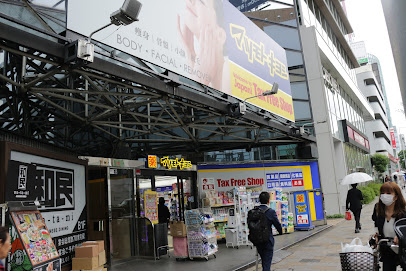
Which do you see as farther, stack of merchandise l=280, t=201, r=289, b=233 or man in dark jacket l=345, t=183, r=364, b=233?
stack of merchandise l=280, t=201, r=289, b=233

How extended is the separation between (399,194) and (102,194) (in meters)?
6.80

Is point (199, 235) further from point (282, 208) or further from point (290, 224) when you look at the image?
point (290, 224)

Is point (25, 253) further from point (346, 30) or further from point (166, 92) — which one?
point (346, 30)

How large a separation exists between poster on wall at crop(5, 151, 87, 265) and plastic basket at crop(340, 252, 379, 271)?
4466 millimetres

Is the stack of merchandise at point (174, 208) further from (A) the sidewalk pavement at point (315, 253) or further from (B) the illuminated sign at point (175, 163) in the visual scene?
(A) the sidewalk pavement at point (315, 253)

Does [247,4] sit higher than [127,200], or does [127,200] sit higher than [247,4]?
[247,4]

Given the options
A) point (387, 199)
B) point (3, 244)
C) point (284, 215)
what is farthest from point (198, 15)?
point (284, 215)

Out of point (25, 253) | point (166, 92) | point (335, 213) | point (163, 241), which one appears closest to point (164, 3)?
point (166, 92)

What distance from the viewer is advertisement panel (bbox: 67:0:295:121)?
5957mm

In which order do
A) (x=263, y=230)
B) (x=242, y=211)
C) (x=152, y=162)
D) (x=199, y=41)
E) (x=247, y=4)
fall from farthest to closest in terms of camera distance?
(x=247, y=4) < (x=242, y=211) < (x=152, y=162) < (x=199, y=41) < (x=263, y=230)

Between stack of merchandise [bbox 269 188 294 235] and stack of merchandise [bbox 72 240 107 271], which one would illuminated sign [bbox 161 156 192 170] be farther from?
stack of merchandise [bbox 72 240 107 271]

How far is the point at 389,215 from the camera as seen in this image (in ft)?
13.2

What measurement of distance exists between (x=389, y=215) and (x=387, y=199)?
202mm

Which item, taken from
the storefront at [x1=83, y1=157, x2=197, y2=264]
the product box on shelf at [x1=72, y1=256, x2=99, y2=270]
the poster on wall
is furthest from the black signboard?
the storefront at [x1=83, y1=157, x2=197, y2=264]
